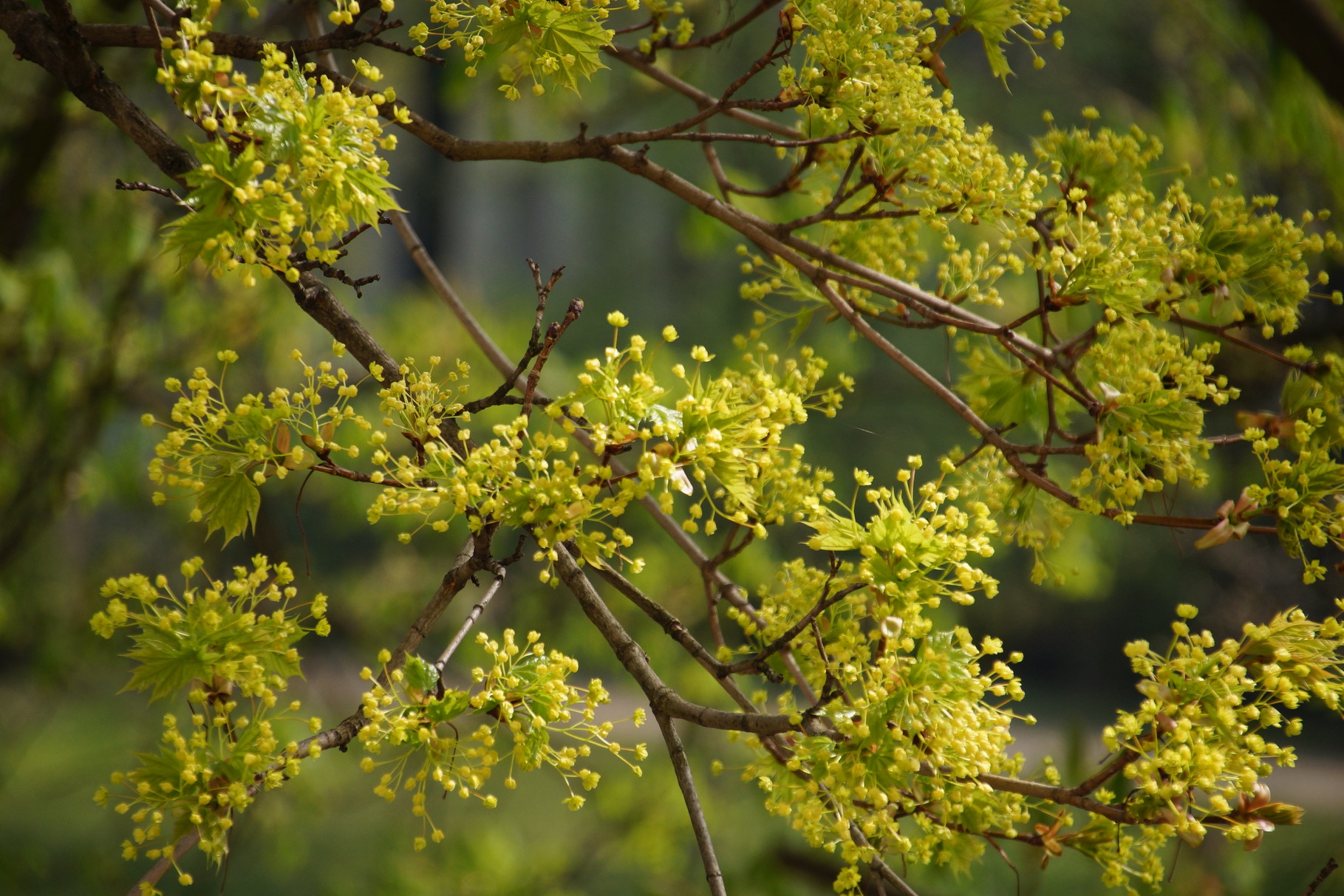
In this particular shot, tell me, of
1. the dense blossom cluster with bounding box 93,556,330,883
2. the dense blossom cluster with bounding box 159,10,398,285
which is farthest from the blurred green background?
the dense blossom cluster with bounding box 159,10,398,285

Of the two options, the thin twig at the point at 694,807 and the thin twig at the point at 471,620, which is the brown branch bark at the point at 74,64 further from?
the thin twig at the point at 694,807

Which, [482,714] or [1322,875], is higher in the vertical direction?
[1322,875]

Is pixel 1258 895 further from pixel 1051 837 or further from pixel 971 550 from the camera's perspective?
pixel 971 550

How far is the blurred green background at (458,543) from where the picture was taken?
147cm

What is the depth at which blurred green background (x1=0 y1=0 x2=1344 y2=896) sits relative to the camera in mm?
1471

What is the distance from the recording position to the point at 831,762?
0.50 meters

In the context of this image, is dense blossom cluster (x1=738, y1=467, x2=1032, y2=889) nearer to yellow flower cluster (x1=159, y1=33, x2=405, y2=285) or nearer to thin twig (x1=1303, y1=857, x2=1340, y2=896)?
thin twig (x1=1303, y1=857, x2=1340, y2=896)

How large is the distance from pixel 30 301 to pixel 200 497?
3.29ft

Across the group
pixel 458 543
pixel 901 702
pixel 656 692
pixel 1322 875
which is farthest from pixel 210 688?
pixel 458 543

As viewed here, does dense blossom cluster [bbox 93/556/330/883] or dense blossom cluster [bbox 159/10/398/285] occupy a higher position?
dense blossom cluster [bbox 159/10/398/285]

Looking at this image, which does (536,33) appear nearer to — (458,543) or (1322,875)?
(1322,875)

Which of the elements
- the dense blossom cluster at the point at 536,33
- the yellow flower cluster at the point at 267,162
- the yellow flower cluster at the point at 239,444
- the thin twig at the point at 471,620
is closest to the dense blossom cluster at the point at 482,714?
the thin twig at the point at 471,620

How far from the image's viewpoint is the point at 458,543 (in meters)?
2.48

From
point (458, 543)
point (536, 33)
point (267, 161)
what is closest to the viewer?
point (267, 161)
